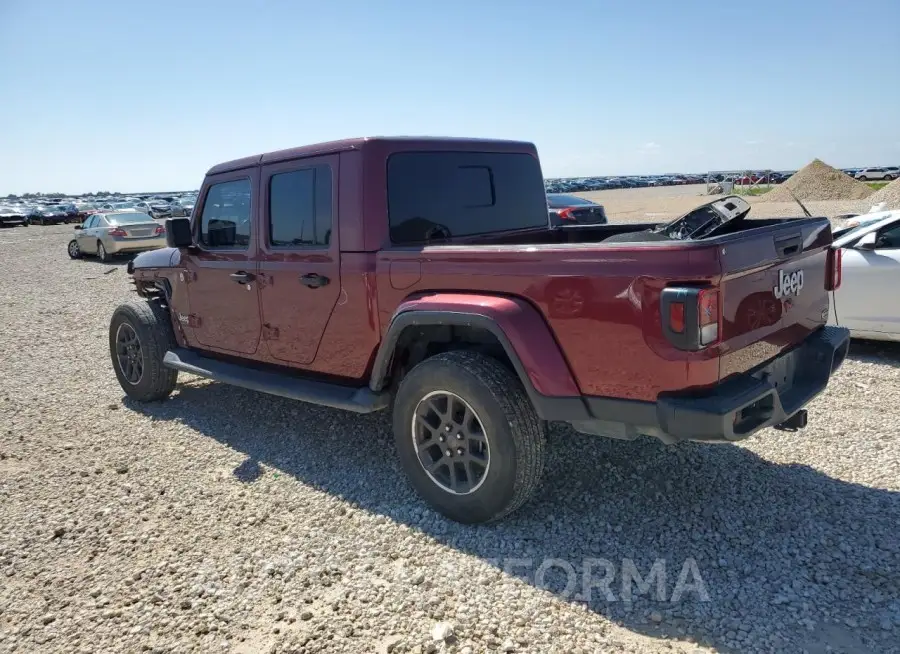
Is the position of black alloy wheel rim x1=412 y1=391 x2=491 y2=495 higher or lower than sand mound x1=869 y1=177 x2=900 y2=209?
lower

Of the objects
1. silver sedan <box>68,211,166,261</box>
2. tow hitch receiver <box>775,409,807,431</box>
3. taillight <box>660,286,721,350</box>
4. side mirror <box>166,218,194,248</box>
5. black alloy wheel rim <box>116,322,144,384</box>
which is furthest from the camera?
silver sedan <box>68,211,166,261</box>

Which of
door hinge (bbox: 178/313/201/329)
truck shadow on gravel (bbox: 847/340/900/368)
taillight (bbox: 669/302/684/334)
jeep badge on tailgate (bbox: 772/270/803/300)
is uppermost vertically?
jeep badge on tailgate (bbox: 772/270/803/300)

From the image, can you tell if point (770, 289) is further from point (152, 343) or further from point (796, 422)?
point (152, 343)

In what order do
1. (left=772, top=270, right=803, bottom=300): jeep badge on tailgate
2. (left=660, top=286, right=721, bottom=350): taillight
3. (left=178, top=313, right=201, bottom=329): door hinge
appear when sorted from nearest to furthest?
1. (left=660, top=286, right=721, bottom=350): taillight
2. (left=772, top=270, right=803, bottom=300): jeep badge on tailgate
3. (left=178, top=313, right=201, bottom=329): door hinge

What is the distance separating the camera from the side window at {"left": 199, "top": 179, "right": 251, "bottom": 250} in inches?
185

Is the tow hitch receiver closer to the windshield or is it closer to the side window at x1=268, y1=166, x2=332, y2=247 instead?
the side window at x1=268, y1=166, x2=332, y2=247

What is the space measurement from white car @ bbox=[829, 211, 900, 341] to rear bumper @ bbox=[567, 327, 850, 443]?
3113mm

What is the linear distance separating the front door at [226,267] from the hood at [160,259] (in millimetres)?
244

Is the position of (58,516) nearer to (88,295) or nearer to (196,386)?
(196,386)

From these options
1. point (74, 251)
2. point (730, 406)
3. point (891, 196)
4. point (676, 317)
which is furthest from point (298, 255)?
point (891, 196)

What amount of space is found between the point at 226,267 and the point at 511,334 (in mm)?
2635

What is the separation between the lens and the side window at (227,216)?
4.70 m

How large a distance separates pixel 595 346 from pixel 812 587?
1410 millimetres

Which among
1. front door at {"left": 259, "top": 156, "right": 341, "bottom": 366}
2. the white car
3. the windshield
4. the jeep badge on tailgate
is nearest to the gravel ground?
front door at {"left": 259, "top": 156, "right": 341, "bottom": 366}
